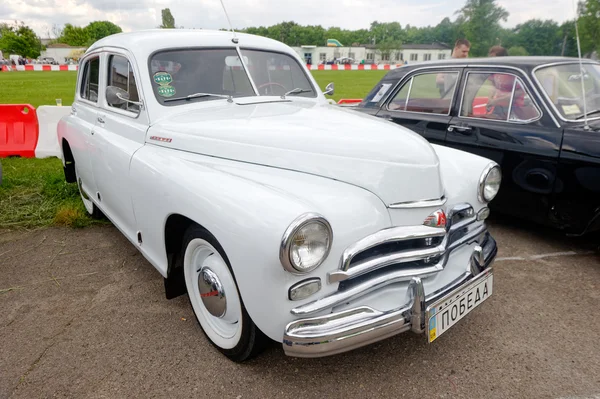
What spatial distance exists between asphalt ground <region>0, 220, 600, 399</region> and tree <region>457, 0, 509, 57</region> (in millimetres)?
54628

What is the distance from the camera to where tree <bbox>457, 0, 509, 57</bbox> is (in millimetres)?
Answer: 51138

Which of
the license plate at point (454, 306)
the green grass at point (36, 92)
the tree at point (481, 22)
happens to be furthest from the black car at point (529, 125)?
the tree at point (481, 22)

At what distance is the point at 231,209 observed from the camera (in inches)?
76.4

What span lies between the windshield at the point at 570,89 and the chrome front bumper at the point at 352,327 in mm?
2709

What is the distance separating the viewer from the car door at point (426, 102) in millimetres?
4438

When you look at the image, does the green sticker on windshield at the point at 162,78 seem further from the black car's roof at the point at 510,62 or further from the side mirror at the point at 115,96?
the black car's roof at the point at 510,62

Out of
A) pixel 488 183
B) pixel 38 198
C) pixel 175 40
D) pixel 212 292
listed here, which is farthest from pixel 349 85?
pixel 212 292

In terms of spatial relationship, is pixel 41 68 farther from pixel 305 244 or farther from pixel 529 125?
pixel 305 244

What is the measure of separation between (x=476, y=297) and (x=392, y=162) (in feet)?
2.87

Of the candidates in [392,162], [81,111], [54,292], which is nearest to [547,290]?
[392,162]

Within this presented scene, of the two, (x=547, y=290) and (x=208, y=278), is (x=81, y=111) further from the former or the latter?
(x=547, y=290)

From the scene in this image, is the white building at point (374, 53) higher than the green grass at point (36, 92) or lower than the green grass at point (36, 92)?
higher

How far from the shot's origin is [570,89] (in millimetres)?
3877

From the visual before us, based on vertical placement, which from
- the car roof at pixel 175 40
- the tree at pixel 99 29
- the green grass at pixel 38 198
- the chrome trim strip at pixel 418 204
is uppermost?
the tree at pixel 99 29
